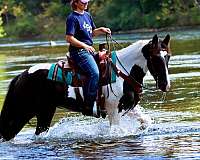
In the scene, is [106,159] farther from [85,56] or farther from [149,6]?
[149,6]

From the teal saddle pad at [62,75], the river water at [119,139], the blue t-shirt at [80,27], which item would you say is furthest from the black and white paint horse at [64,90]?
the blue t-shirt at [80,27]

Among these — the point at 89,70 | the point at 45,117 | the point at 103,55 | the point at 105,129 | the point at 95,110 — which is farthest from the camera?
the point at 105,129

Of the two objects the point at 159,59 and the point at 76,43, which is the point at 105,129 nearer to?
the point at 159,59

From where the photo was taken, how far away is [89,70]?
39.7 ft

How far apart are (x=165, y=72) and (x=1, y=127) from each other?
3.30 m

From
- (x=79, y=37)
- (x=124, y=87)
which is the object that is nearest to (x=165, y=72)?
(x=124, y=87)

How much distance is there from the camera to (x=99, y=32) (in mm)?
12531

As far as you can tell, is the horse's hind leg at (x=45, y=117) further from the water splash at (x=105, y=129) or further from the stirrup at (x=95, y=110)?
the stirrup at (x=95, y=110)

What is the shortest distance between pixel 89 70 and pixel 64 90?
73cm

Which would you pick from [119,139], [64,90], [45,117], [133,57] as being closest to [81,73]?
[64,90]

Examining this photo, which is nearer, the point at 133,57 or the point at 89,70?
the point at 89,70

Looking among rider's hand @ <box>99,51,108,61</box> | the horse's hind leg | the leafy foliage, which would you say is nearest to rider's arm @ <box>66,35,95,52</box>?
rider's hand @ <box>99,51,108,61</box>

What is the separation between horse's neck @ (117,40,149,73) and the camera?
12383mm

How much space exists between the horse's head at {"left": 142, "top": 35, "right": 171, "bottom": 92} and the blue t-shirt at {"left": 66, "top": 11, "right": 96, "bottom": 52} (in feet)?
3.67
